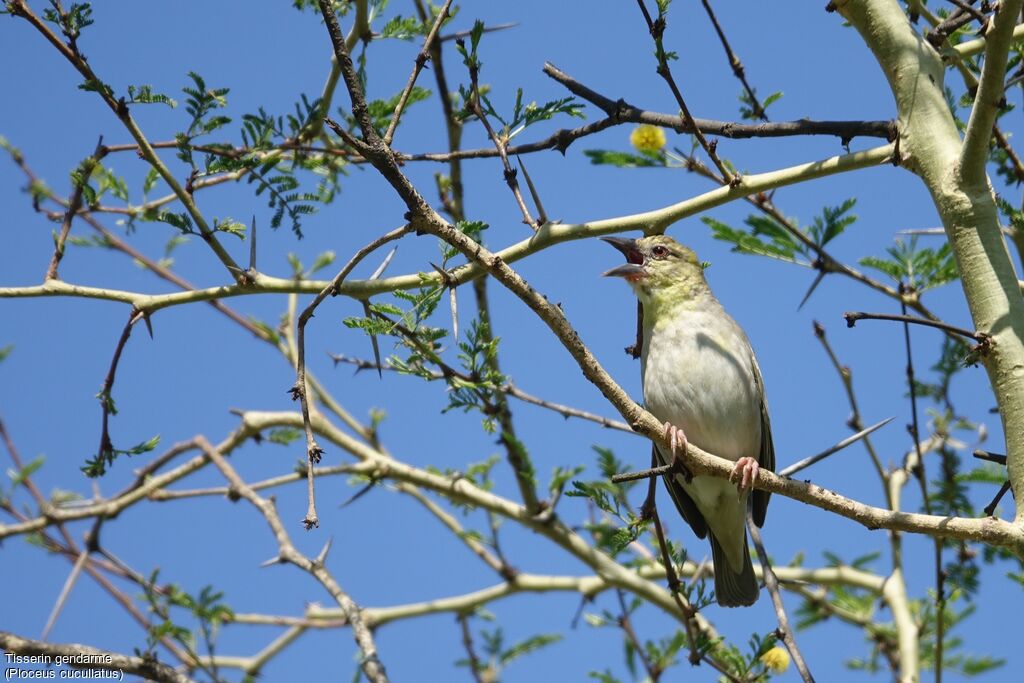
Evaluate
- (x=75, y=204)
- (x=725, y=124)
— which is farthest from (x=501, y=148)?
(x=75, y=204)

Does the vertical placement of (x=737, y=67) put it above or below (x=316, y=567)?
above

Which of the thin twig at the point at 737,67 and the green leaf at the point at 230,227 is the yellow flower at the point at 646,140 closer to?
Answer: the thin twig at the point at 737,67

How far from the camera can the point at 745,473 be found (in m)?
3.70

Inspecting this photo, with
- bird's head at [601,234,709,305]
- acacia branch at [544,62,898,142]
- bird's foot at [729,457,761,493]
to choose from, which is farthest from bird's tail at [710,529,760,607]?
acacia branch at [544,62,898,142]

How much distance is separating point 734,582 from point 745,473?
2.20 metres

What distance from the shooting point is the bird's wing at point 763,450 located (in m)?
5.52

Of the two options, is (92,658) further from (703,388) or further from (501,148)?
(703,388)

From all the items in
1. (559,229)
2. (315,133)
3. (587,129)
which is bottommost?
(559,229)

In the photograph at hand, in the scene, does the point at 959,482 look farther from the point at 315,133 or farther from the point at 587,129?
the point at 315,133

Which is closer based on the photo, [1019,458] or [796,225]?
[1019,458]

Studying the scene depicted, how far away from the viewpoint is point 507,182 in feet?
10.9

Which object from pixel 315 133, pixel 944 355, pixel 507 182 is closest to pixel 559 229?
pixel 507 182

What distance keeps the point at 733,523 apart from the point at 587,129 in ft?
8.09

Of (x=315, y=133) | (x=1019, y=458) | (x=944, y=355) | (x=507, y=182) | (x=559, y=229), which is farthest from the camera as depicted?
(x=944, y=355)
